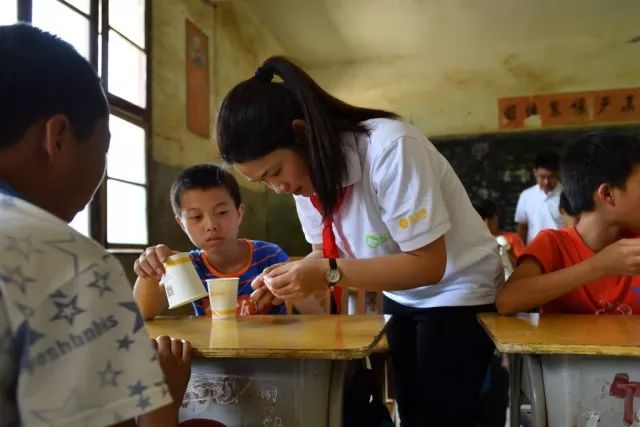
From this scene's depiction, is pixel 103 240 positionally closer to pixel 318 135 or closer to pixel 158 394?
pixel 318 135

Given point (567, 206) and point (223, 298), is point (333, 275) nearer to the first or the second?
point (223, 298)

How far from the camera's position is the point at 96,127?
65cm

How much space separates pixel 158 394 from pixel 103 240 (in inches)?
105

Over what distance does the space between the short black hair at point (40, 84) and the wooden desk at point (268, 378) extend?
19.7 inches

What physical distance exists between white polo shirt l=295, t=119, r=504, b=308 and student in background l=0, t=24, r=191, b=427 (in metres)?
0.63

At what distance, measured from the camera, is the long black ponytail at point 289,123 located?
1.16 m

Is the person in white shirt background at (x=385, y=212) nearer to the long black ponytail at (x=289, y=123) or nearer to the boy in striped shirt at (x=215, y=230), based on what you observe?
the long black ponytail at (x=289, y=123)

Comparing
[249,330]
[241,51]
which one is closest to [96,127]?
[249,330]

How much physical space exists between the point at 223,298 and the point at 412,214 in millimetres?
545

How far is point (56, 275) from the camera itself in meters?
0.50

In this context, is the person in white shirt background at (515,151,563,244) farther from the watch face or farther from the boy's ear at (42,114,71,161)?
the boy's ear at (42,114,71,161)

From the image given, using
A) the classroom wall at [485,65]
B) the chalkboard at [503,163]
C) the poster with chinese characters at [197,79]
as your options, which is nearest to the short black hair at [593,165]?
the poster with chinese characters at [197,79]

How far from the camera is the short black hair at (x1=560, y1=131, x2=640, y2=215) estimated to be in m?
1.46

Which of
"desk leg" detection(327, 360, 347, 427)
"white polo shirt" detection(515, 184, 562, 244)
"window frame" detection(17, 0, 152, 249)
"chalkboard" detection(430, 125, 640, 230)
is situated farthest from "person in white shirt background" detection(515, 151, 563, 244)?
"desk leg" detection(327, 360, 347, 427)
